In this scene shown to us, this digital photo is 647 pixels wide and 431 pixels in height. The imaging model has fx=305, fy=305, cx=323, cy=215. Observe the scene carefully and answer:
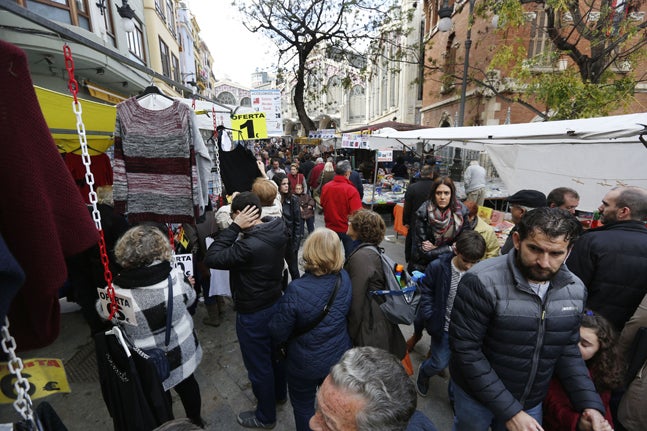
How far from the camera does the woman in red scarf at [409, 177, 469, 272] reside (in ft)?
12.3

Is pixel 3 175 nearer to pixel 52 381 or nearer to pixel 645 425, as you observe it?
pixel 52 381

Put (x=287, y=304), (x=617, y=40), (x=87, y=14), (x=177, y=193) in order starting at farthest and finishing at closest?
1. (x=87, y=14)
2. (x=617, y=40)
3. (x=177, y=193)
4. (x=287, y=304)

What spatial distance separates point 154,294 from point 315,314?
1108mm

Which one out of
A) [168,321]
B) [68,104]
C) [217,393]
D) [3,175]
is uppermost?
[68,104]

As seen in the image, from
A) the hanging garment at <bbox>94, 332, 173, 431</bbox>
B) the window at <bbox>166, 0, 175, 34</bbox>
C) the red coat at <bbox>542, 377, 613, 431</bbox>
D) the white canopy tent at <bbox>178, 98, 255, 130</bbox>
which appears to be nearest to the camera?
the hanging garment at <bbox>94, 332, 173, 431</bbox>

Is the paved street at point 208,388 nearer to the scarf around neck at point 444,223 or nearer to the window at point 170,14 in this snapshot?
the scarf around neck at point 444,223

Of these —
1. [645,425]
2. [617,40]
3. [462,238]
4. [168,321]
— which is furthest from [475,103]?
[168,321]

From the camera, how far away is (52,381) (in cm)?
126

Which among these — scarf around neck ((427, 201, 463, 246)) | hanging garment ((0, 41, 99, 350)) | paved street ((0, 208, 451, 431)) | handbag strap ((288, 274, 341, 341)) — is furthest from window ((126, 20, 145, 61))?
hanging garment ((0, 41, 99, 350))

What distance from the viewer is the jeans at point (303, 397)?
2.28m

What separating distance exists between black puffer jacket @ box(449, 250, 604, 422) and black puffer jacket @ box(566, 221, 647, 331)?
2.74 ft

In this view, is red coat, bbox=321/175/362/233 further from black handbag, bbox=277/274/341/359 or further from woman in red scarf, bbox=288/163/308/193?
black handbag, bbox=277/274/341/359

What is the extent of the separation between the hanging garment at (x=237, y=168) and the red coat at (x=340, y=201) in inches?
71.5

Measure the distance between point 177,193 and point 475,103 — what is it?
15.0m
